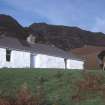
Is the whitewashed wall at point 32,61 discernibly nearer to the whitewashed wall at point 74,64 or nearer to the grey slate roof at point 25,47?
the whitewashed wall at point 74,64

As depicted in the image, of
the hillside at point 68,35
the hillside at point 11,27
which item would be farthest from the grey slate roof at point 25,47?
the hillside at point 68,35

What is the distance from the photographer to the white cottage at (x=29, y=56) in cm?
5050

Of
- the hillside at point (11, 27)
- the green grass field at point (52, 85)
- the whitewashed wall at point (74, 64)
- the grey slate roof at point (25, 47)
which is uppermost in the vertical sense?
the hillside at point (11, 27)

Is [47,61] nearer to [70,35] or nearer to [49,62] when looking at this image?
[49,62]

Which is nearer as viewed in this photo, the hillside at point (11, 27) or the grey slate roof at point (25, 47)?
the grey slate roof at point (25, 47)

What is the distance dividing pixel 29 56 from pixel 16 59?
2.65 metres

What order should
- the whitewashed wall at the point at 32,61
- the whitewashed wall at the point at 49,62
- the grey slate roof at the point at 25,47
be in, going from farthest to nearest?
the whitewashed wall at the point at 49,62 < the grey slate roof at the point at 25,47 < the whitewashed wall at the point at 32,61

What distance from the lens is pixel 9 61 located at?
166 ft

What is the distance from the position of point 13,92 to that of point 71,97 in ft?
10.9

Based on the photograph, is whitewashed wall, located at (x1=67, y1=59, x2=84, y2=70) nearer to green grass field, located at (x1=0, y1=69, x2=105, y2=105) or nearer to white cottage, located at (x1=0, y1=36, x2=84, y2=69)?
white cottage, located at (x1=0, y1=36, x2=84, y2=69)

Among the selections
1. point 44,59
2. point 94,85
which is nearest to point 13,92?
point 94,85

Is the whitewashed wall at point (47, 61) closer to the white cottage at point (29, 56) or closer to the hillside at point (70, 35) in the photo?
the white cottage at point (29, 56)

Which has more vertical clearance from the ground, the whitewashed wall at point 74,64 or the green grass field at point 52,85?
the whitewashed wall at point 74,64

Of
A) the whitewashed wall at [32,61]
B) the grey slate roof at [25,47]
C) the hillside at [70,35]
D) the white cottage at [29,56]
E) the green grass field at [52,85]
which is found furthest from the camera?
the hillside at [70,35]
